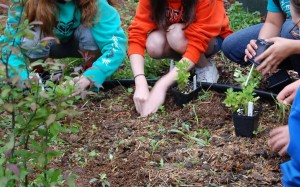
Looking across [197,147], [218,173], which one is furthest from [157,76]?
[218,173]

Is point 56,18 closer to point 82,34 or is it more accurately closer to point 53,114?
point 82,34

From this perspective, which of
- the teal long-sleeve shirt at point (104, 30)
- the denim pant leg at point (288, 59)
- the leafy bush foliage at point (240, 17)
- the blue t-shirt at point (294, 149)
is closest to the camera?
the blue t-shirt at point (294, 149)

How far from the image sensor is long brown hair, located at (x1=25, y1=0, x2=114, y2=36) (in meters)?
3.15

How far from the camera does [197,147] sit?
2537 mm

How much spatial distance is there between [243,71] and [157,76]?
547 millimetres

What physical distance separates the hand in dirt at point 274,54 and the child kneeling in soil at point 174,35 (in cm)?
44

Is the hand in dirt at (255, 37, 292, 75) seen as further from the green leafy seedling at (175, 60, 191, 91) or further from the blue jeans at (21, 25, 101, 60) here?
the blue jeans at (21, 25, 101, 60)

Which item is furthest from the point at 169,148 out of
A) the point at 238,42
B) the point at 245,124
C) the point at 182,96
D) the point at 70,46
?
the point at 70,46

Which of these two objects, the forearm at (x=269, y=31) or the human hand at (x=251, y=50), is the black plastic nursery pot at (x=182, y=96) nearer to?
the human hand at (x=251, y=50)

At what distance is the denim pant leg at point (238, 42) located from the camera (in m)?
3.26

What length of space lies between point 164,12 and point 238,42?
0.47 metres

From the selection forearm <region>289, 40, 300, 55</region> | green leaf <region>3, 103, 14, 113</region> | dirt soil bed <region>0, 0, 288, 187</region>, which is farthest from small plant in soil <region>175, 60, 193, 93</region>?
green leaf <region>3, 103, 14, 113</region>

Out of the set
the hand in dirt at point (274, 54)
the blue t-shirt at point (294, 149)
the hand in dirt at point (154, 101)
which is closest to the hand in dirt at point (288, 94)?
the hand in dirt at point (274, 54)

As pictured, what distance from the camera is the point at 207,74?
3328mm
